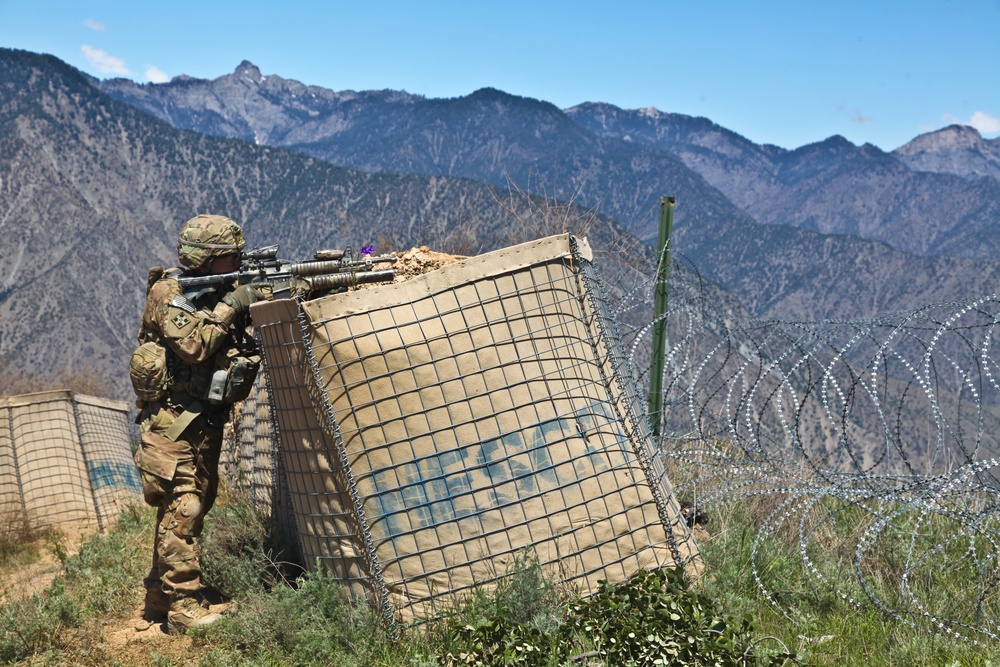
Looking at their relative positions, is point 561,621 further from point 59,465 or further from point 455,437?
point 59,465

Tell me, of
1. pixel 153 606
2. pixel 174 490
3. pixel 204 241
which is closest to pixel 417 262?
pixel 204 241

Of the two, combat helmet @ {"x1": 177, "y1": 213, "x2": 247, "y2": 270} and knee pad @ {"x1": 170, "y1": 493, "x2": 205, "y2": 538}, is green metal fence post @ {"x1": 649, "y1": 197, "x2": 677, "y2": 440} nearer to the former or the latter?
combat helmet @ {"x1": 177, "y1": 213, "x2": 247, "y2": 270}

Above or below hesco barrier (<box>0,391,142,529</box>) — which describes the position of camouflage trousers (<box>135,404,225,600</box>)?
below

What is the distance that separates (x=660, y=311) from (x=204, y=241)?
3137 mm

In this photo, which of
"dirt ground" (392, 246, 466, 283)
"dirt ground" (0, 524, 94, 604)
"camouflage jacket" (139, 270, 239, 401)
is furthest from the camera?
"dirt ground" (0, 524, 94, 604)

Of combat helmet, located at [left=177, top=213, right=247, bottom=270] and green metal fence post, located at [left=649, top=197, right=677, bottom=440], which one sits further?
green metal fence post, located at [left=649, top=197, right=677, bottom=440]

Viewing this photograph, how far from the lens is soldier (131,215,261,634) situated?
14.1ft

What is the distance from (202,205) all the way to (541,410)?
17568 centimetres

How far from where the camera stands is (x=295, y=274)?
4.09 metres

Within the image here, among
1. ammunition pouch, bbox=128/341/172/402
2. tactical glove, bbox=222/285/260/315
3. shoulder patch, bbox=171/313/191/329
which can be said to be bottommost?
ammunition pouch, bbox=128/341/172/402

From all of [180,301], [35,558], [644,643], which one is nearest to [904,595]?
[644,643]

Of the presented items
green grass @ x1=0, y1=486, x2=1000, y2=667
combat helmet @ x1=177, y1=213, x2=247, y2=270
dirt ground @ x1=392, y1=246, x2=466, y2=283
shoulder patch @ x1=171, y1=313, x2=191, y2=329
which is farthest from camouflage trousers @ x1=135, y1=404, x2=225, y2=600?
dirt ground @ x1=392, y1=246, x2=466, y2=283

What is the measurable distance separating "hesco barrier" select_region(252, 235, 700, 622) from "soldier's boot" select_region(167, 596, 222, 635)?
1.01 meters

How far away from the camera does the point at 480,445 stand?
3705 millimetres
